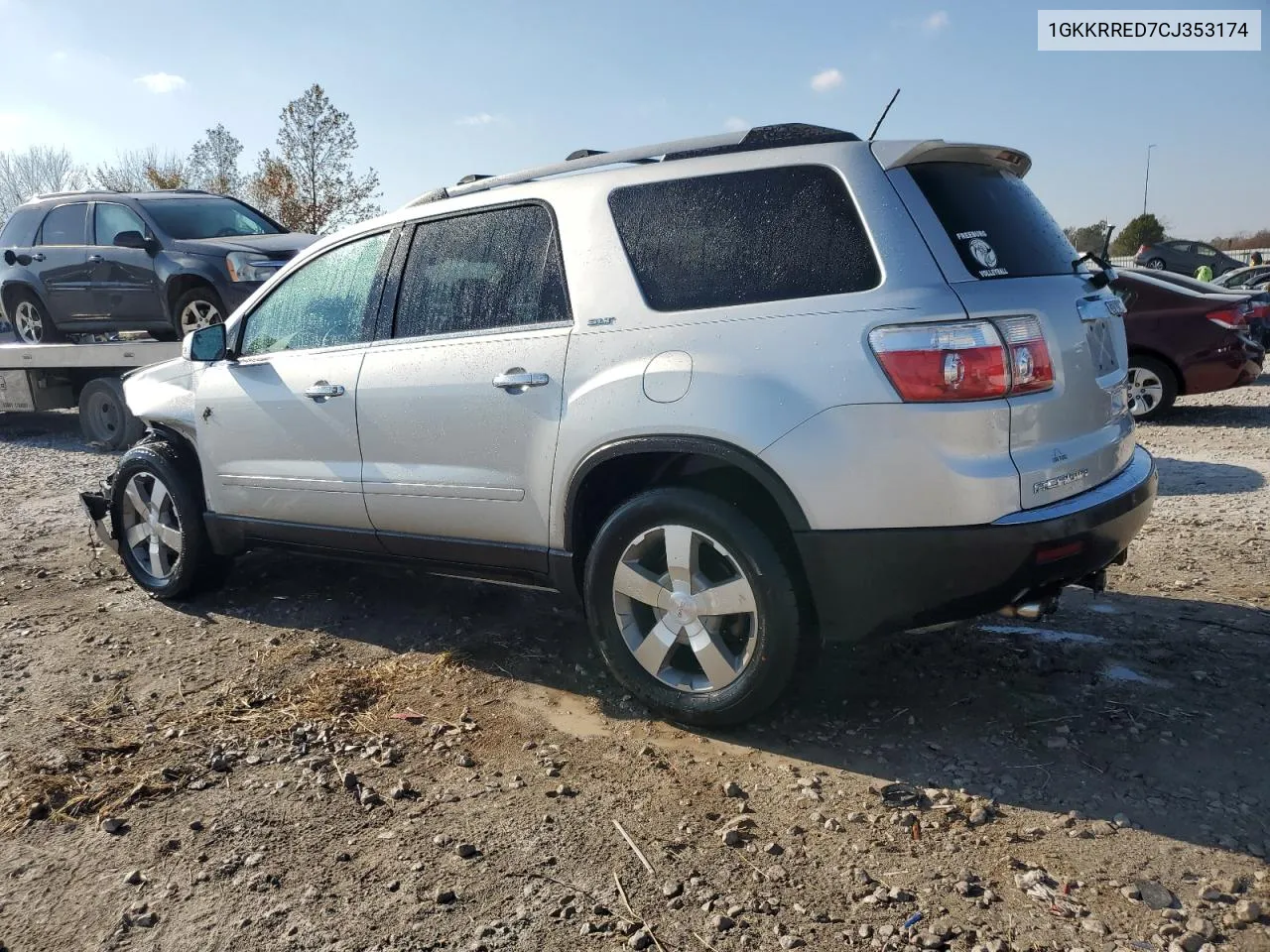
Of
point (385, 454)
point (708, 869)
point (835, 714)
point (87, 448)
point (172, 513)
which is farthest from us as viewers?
point (87, 448)

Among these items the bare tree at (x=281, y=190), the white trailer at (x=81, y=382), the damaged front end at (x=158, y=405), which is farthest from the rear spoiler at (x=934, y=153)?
the bare tree at (x=281, y=190)

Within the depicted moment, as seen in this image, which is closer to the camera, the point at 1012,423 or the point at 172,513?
the point at 1012,423

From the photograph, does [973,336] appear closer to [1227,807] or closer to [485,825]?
[1227,807]

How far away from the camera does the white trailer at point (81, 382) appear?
1027 centimetres

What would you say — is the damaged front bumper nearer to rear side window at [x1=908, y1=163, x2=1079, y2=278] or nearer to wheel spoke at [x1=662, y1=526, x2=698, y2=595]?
wheel spoke at [x1=662, y1=526, x2=698, y2=595]

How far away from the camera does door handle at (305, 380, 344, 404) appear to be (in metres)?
4.39

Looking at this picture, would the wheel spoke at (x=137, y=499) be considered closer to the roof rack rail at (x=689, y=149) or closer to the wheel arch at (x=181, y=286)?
the roof rack rail at (x=689, y=149)

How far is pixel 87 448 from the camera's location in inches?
448

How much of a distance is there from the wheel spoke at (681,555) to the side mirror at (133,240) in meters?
8.06

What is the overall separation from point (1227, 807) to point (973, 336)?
1.54 m

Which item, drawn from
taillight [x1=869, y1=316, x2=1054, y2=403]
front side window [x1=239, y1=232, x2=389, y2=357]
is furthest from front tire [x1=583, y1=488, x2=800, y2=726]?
front side window [x1=239, y1=232, x2=389, y2=357]

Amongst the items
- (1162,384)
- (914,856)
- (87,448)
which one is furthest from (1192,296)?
(87,448)

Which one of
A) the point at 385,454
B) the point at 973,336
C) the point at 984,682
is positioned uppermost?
the point at 973,336

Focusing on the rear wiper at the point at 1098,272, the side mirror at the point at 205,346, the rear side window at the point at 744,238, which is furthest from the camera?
the side mirror at the point at 205,346
